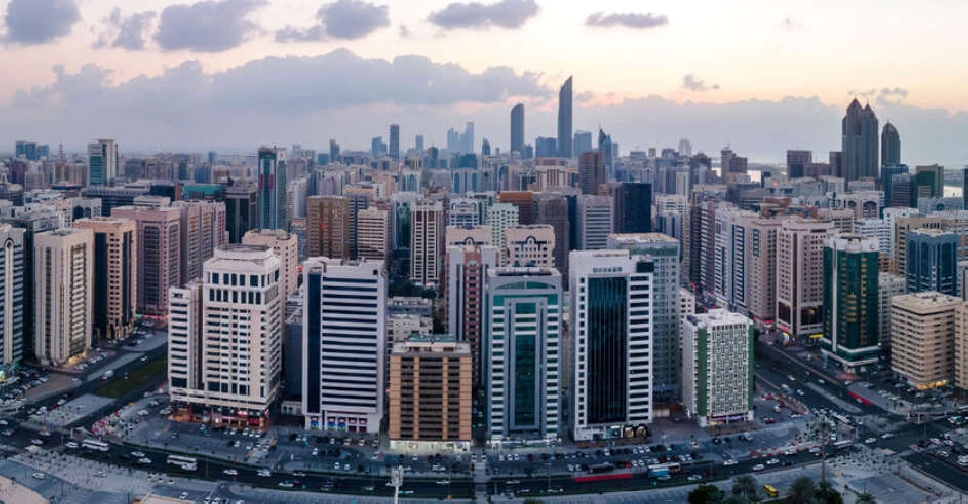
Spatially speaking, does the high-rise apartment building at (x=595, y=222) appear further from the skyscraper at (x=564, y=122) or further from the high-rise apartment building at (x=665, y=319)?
the skyscraper at (x=564, y=122)

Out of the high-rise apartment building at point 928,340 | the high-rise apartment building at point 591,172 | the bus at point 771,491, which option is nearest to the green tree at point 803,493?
the bus at point 771,491

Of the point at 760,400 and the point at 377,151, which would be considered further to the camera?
the point at 377,151

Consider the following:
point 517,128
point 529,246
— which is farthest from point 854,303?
point 517,128

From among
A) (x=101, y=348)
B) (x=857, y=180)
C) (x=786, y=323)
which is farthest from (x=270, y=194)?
(x=857, y=180)

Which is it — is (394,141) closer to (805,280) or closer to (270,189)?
(270,189)

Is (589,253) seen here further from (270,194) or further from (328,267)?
(270,194)
